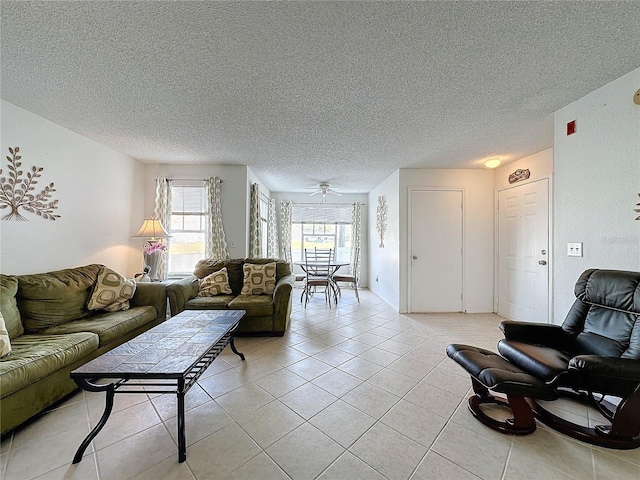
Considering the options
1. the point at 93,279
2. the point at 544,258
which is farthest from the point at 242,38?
the point at 544,258

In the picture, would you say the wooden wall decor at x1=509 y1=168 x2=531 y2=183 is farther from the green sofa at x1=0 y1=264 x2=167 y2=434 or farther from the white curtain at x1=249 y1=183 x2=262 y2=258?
the green sofa at x1=0 y1=264 x2=167 y2=434

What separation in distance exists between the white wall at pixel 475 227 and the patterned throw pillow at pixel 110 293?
151 inches

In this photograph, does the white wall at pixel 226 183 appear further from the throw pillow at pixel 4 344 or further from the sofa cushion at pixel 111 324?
the throw pillow at pixel 4 344

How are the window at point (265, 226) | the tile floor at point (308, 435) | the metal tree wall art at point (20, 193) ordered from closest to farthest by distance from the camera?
the tile floor at point (308, 435)
the metal tree wall art at point (20, 193)
the window at point (265, 226)

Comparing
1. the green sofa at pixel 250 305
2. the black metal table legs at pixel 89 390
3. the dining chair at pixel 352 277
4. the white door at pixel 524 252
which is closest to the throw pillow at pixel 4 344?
the black metal table legs at pixel 89 390

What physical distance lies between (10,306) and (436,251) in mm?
5006

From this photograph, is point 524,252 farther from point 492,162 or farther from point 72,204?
point 72,204

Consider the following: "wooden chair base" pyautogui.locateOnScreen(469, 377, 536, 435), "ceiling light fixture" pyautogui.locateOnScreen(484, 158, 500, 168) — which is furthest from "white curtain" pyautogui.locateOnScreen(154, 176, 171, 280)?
"ceiling light fixture" pyautogui.locateOnScreen(484, 158, 500, 168)

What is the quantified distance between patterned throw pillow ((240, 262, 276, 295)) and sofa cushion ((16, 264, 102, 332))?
5.44 ft

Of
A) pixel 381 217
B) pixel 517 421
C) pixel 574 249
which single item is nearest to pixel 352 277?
pixel 381 217

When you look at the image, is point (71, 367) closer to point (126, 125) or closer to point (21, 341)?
point (21, 341)

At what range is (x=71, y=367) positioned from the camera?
1978mm

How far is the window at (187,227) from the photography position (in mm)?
4367

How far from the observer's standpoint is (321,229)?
6.87 meters
